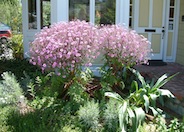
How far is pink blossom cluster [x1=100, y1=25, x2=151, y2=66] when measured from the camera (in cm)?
416

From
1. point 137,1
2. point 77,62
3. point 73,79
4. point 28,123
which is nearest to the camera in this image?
point 28,123

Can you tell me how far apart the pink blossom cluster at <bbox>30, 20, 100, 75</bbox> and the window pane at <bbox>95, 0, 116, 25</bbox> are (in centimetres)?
217

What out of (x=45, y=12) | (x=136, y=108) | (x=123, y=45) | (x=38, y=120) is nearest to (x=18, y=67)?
(x=45, y=12)

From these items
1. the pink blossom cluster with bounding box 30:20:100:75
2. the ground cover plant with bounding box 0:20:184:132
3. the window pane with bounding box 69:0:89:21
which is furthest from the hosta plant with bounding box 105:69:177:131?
the window pane with bounding box 69:0:89:21

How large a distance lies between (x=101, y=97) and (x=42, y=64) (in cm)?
123

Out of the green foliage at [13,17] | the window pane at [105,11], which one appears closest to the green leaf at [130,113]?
the window pane at [105,11]

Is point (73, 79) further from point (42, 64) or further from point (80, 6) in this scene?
point (80, 6)

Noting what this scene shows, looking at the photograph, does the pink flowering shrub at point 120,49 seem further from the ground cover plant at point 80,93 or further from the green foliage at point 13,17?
the green foliage at point 13,17

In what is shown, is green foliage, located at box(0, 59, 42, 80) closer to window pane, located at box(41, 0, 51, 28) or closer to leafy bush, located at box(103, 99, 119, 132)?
window pane, located at box(41, 0, 51, 28)

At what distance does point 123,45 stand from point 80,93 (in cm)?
111

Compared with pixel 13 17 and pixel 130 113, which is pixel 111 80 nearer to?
pixel 130 113

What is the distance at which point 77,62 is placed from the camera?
375 cm

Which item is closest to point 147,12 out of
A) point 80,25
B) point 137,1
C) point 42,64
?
point 137,1

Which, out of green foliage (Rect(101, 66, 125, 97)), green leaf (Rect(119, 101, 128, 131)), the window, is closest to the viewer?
green leaf (Rect(119, 101, 128, 131))
